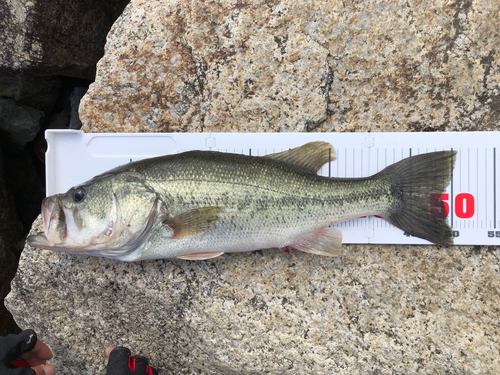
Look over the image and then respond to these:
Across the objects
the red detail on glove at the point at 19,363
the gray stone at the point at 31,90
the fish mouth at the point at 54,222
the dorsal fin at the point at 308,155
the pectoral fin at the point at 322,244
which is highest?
the gray stone at the point at 31,90

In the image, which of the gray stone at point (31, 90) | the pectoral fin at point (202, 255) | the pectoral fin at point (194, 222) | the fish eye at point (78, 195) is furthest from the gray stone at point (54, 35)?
the pectoral fin at point (202, 255)

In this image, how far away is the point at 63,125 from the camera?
371cm

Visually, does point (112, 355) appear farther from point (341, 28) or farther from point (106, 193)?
point (341, 28)

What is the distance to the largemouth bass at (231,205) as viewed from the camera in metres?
2.12

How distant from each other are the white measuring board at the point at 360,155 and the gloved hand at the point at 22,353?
1.03 metres

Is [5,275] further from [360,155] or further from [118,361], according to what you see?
[360,155]

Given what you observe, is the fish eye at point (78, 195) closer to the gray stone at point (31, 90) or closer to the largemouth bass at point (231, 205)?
the largemouth bass at point (231, 205)

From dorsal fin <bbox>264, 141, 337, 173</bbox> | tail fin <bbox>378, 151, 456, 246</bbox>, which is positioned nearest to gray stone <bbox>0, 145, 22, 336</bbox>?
dorsal fin <bbox>264, 141, 337, 173</bbox>

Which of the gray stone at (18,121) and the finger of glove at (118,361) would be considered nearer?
the finger of glove at (118,361)

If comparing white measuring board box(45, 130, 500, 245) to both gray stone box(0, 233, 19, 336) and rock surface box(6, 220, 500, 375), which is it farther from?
gray stone box(0, 233, 19, 336)

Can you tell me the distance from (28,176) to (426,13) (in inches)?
153

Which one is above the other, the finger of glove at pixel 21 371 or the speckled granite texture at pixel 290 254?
the speckled granite texture at pixel 290 254

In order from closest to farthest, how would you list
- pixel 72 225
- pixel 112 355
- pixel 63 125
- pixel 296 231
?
pixel 72 225 < pixel 296 231 < pixel 112 355 < pixel 63 125

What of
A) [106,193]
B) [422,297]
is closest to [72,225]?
[106,193]
